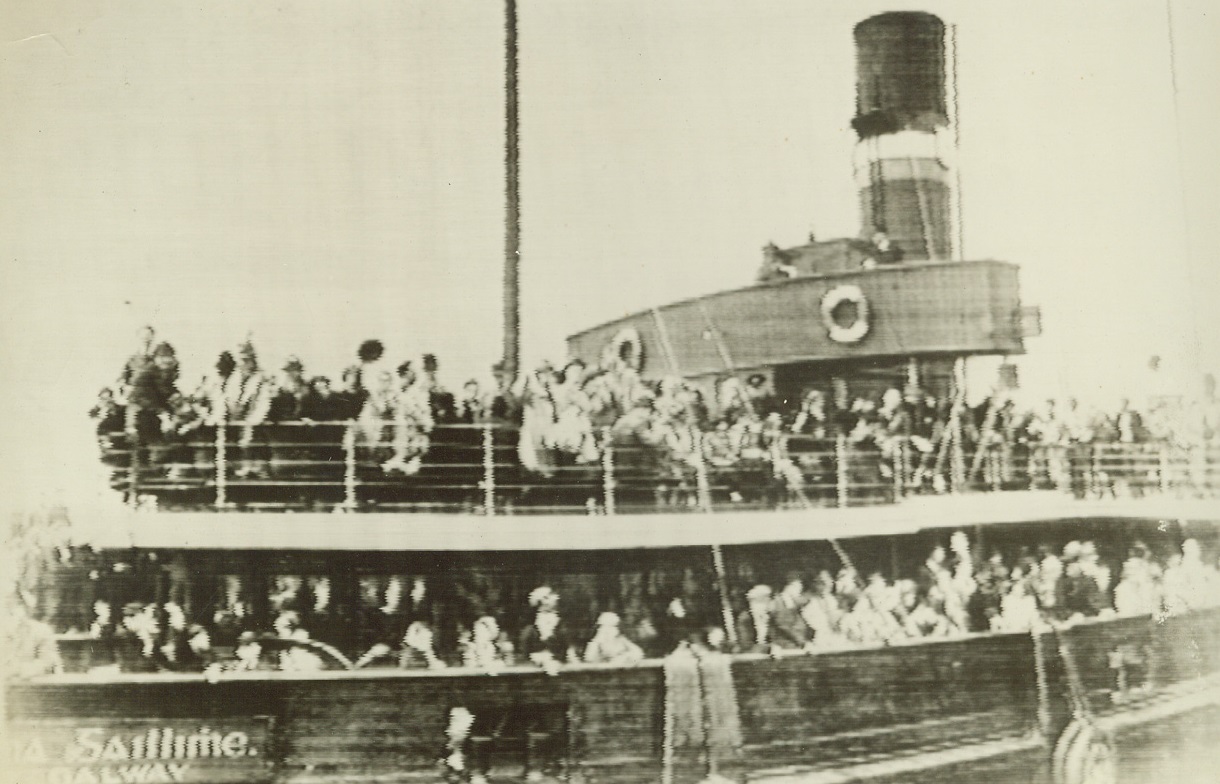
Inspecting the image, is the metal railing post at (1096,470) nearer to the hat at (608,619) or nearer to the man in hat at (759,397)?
the man in hat at (759,397)

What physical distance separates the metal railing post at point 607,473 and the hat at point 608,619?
0.29 m

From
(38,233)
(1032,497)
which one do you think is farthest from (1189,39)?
(38,233)

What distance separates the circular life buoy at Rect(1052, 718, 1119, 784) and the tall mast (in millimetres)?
2021

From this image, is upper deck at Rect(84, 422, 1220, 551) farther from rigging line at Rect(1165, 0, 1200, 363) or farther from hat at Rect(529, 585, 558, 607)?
rigging line at Rect(1165, 0, 1200, 363)

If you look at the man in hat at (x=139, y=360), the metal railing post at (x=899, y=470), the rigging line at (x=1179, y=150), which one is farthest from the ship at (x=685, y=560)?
the rigging line at (x=1179, y=150)

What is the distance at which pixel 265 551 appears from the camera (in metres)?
2.97

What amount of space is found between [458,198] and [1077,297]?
6.39 ft

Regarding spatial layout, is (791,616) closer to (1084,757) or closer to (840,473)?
(840,473)

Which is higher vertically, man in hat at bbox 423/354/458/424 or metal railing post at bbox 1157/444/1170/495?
man in hat at bbox 423/354/458/424

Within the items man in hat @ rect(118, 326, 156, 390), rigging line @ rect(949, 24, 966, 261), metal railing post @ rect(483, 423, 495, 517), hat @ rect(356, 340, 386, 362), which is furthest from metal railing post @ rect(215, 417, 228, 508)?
rigging line @ rect(949, 24, 966, 261)

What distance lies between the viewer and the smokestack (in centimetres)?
334

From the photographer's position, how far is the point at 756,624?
309 cm

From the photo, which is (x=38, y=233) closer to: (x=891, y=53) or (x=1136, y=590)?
(x=891, y=53)

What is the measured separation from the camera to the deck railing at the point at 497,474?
2.99m
